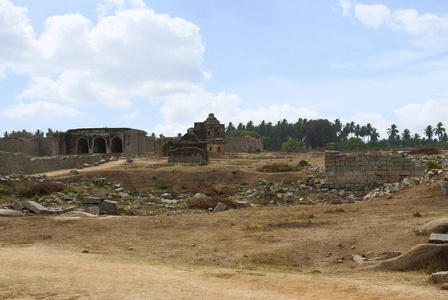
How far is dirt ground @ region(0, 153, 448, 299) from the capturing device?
527cm

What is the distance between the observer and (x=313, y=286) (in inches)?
221

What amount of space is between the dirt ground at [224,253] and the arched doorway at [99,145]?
34.8 meters

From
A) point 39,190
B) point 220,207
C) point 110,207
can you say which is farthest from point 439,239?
point 39,190

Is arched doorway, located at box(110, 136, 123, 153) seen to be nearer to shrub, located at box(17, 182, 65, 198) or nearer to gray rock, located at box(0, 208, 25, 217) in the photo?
shrub, located at box(17, 182, 65, 198)

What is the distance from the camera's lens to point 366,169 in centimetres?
1878

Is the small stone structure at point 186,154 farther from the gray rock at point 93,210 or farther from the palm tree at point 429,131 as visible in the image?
the palm tree at point 429,131

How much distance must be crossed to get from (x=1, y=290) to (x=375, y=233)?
7.55 meters

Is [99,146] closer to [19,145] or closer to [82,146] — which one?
[82,146]

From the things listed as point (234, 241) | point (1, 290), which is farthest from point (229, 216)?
point (1, 290)

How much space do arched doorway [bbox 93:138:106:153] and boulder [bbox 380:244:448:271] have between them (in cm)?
4294

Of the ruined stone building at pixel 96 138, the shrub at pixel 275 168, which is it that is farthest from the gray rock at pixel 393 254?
the ruined stone building at pixel 96 138

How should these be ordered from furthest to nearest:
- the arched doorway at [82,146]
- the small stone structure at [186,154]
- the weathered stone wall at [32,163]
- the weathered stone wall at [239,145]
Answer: the weathered stone wall at [239,145] < the arched doorway at [82,146] < the small stone structure at [186,154] < the weathered stone wall at [32,163]

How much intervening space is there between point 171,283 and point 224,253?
277cm

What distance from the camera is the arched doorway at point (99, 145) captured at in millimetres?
46344
